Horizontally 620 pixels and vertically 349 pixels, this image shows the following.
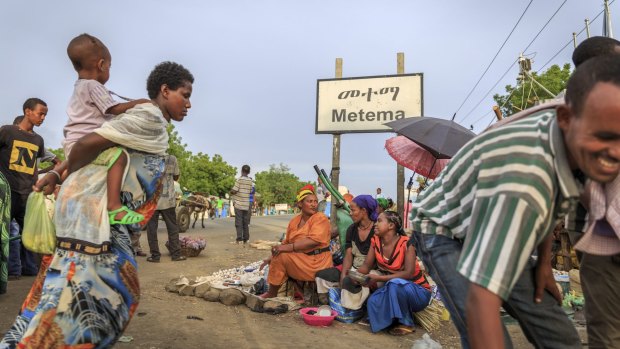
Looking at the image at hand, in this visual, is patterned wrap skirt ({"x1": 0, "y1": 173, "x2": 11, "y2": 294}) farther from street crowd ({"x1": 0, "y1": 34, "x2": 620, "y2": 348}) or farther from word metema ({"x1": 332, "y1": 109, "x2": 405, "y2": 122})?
word metema ({"x1": 332, "y1": 109, "x2": 405, "y2": 122})

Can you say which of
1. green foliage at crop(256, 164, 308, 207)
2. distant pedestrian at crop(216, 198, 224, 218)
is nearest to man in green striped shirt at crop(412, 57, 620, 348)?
distant pedestrian at crop(216, 198, 224, 218)

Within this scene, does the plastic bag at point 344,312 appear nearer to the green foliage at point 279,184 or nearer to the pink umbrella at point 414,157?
the pink umbrella at point 414,157

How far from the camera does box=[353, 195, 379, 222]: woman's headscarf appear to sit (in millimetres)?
5262

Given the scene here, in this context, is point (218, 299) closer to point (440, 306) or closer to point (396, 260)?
point (396, 260)

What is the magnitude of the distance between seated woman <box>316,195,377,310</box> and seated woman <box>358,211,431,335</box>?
0.44 meters

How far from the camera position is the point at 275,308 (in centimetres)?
486

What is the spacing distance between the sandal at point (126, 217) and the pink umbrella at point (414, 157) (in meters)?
4.20

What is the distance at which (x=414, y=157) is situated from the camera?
5.86 meters

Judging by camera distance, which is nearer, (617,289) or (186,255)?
(617,289)

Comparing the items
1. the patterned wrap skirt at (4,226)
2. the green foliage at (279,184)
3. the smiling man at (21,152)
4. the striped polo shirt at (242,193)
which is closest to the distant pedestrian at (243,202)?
the striped polo shirt at (242,193)

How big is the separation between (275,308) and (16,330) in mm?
3195

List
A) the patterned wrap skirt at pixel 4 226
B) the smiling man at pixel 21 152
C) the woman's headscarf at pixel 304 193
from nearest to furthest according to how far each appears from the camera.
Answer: the patterned wrap skirt at pixel 4 226, the smiling man at pixel 21 152, the woman's headscarf at pixel 304 193

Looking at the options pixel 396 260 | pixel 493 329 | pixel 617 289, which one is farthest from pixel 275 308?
pixel 493 329

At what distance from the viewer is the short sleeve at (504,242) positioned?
3.64ft
